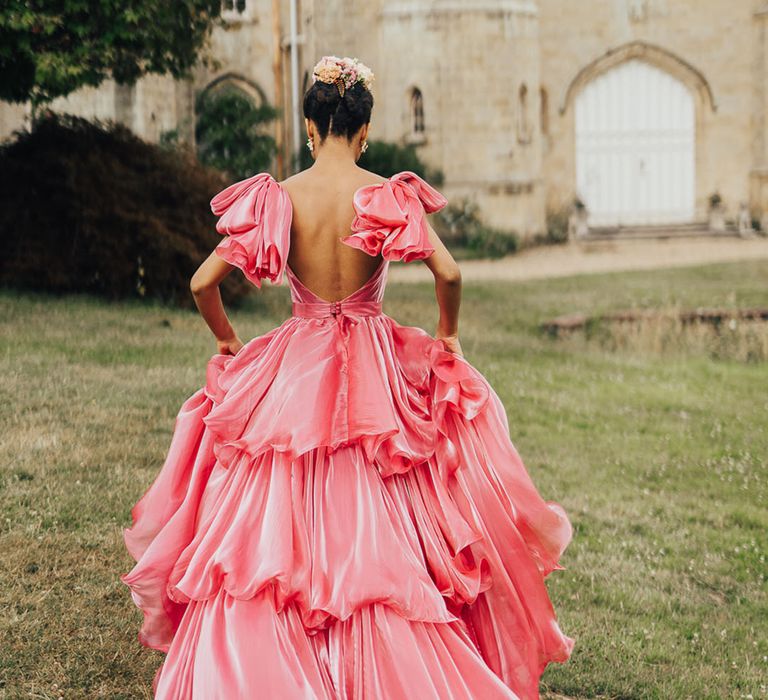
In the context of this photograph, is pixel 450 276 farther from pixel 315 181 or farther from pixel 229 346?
pixel 229 346

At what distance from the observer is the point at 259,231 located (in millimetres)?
3236

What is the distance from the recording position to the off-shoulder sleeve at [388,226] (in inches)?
126

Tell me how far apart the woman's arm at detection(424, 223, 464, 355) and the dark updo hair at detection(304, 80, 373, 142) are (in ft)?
1.27

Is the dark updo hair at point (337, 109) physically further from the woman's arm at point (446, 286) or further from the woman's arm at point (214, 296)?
the woman's arm at point (214, 296)

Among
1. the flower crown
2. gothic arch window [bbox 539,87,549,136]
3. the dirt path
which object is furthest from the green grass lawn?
gothic arch window [bbox 539,87,549,136]

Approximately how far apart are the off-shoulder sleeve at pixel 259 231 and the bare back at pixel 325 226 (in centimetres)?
6

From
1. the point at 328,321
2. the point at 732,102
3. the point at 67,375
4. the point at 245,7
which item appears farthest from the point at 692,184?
the point at 328,321

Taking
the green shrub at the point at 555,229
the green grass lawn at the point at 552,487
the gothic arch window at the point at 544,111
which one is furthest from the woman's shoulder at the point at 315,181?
the gothic arch window at the point at 544,111

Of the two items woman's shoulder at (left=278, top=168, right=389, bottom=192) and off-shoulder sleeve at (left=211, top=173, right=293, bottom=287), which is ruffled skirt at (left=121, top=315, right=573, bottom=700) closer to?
off-shoulder sleeve at (left=211, top=173, right=293, bottom=287)

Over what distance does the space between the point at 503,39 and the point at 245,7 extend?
17.3 feet

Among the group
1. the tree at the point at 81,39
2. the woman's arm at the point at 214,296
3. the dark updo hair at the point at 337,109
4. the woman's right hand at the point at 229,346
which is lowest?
the woman's right hand at the point at 229,346

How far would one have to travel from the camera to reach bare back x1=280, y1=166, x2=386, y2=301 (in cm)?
331

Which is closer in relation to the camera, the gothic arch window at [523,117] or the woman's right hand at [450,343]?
the woman's right hand at [450,343]

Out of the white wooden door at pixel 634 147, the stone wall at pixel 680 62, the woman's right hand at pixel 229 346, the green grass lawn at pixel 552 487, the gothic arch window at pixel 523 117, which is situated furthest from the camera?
the white wooden door at pixel 634 147
